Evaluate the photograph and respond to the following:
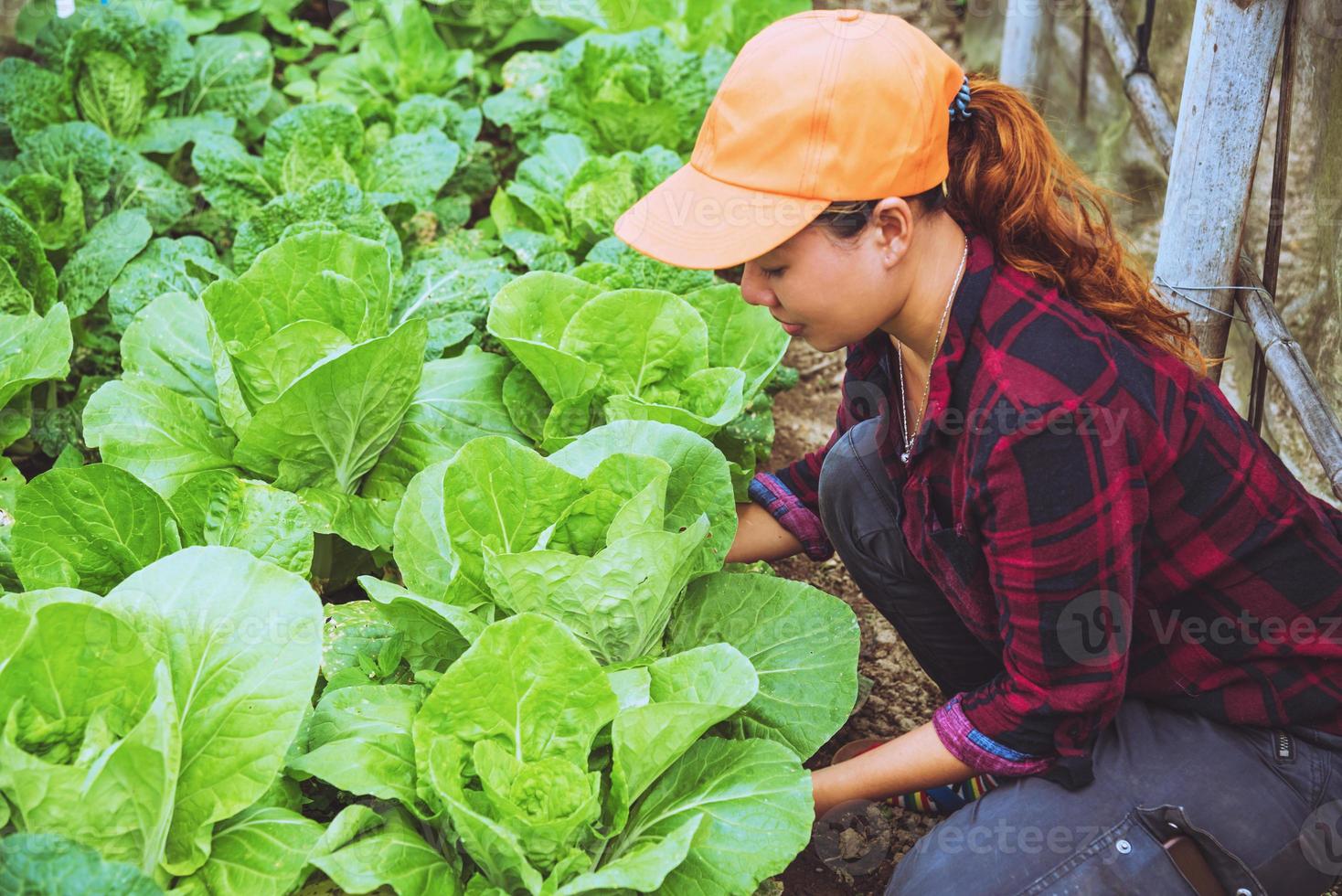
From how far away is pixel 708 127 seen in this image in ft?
5.64

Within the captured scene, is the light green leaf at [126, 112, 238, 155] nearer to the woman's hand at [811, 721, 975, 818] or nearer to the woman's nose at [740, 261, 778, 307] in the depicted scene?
the woman's nose at [740, 261, 778, 307]

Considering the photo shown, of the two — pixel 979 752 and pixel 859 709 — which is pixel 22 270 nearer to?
pixel 859 709

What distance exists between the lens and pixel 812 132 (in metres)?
1.59

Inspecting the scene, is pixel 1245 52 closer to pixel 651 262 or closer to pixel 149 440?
pixel 651 262

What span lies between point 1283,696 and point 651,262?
60.9 inches

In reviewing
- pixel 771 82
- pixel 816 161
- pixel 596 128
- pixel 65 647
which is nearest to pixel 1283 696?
pixel 816 161

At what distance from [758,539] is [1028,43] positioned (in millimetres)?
2699

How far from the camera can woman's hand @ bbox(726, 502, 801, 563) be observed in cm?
231

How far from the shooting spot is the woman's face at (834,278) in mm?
1637

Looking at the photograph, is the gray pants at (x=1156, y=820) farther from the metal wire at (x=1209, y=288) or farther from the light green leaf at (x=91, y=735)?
the light green leaf at (x=91, y=735)

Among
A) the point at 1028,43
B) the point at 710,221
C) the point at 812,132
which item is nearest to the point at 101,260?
the point at 710,221

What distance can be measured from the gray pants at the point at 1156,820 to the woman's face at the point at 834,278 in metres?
0.74

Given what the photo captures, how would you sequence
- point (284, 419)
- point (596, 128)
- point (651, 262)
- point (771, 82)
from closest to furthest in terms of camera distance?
point (771, 82) < point (284, 419) < point (651, 262) < point (596, 128)

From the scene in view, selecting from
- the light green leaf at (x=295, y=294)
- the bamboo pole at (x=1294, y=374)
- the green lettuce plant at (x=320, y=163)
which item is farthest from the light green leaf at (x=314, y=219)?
the bamboo pole at (x=1294, y=374)
